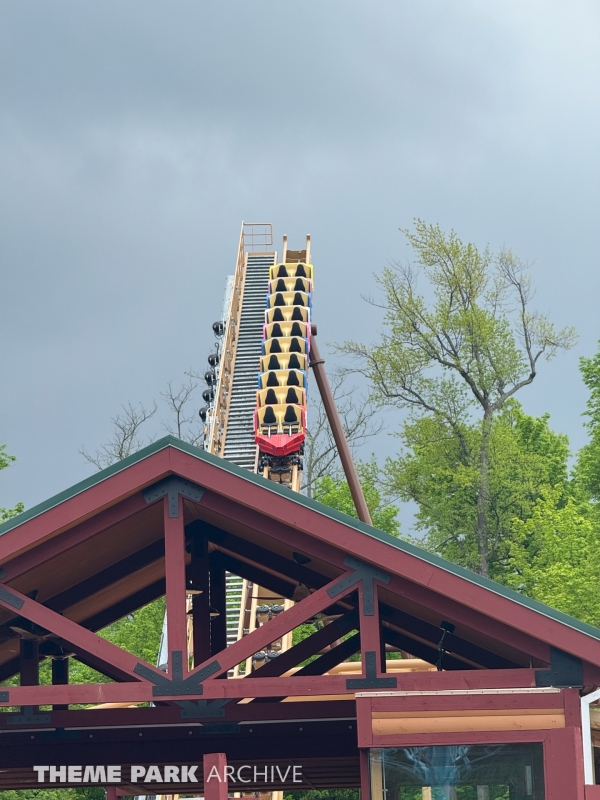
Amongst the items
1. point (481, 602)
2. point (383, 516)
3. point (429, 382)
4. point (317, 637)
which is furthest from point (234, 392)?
point (481, 602)

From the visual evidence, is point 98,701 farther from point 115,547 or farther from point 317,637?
point 317,637

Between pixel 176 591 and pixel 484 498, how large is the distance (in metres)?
32.8

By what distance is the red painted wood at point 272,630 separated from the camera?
10.9 metres

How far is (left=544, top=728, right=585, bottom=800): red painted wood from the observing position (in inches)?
409

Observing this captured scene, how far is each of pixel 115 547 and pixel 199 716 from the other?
6.34ft

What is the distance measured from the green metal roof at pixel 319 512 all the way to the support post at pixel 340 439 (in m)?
10.9

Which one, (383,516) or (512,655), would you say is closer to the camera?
(512,655)

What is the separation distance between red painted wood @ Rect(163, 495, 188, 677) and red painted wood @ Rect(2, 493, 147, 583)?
454 millimetres

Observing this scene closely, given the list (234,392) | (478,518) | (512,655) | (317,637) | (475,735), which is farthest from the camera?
(478,518)

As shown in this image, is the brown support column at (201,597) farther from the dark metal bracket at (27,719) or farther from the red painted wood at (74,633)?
the red painted wood at (74,633)

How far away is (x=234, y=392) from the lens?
3934 centimetres

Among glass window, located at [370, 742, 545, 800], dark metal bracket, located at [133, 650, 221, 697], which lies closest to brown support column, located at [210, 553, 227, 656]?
dark metal bracket, located at [133, 650, 221, 697]

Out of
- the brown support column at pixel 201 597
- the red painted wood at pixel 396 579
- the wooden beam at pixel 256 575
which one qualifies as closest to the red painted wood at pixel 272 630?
the red painted wood at pixel 396 579

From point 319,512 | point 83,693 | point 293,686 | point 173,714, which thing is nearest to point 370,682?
point 293,686
